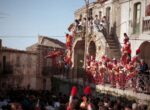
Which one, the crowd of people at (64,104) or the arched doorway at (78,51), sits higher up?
the arched doorway at (78,51)

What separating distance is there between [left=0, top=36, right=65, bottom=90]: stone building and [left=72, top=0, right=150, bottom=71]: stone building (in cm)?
679

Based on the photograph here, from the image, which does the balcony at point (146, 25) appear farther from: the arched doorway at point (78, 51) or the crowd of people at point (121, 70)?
the arched doorway at point (78, 51)

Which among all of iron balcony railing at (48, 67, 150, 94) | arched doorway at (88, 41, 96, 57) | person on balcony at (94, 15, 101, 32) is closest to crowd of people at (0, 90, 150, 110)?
iron balcony railing at (48, 67, 150, 94)

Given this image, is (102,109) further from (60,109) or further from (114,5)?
(114,5)

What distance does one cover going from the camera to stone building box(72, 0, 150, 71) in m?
21.7

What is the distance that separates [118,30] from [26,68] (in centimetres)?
1287

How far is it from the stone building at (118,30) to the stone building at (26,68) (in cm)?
679

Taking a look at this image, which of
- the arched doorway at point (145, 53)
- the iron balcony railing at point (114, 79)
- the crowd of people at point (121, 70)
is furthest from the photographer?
the arched doorway at point (145, 53)

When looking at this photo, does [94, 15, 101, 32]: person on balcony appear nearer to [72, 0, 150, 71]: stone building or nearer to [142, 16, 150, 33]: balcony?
[72, 0, 150, 71]: stone building

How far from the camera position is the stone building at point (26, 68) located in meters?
31.2

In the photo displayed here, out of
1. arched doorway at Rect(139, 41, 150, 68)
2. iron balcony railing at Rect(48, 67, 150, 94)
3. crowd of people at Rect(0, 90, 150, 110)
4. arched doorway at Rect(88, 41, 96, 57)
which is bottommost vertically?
crowd of people at Rect(0, 90, 150, 110)

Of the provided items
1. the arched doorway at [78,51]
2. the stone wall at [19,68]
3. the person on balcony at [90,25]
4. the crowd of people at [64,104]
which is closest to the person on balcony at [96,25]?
the person on balcony at [90,25]

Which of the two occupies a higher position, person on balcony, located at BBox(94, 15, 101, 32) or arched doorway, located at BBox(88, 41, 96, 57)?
person on balcony, located at BBox(94, 15, 101, 32)

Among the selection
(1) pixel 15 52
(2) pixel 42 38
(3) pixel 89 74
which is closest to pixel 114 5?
(3) pixel 89 74
